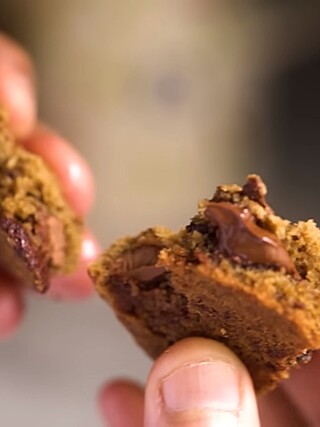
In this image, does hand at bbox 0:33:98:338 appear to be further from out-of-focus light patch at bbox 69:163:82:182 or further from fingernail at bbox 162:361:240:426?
fingernail at bbox 162:361:240:426

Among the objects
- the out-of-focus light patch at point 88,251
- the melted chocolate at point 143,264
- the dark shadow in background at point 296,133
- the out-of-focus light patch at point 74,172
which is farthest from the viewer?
the dark shadow in background at point 296,133

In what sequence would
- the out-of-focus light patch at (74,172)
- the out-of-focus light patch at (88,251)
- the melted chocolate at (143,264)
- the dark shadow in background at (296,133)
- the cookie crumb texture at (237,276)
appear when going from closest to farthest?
the cookie crumb texture at (237,276)
the melted chocolate at (143,264)
the out-of-focus light patch at (88,251)
the out-of-focus light patch at (74,172)
the dark shadow in background at (296,133)

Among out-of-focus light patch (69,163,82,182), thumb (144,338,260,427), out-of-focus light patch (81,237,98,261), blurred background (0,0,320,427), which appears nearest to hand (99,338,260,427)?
thumb (144,338,260,427)

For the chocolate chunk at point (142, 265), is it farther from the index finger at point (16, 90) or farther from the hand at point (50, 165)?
the index finger at point (16, 90)

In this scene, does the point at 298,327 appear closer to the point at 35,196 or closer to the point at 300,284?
the point at 300,284

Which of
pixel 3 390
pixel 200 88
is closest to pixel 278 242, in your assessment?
pixel 3 390

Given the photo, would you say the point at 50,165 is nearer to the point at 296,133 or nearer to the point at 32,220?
the point at 32,220

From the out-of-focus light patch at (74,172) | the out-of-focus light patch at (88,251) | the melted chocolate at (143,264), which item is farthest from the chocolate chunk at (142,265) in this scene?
the out-of-focus light patch at (74,172)
